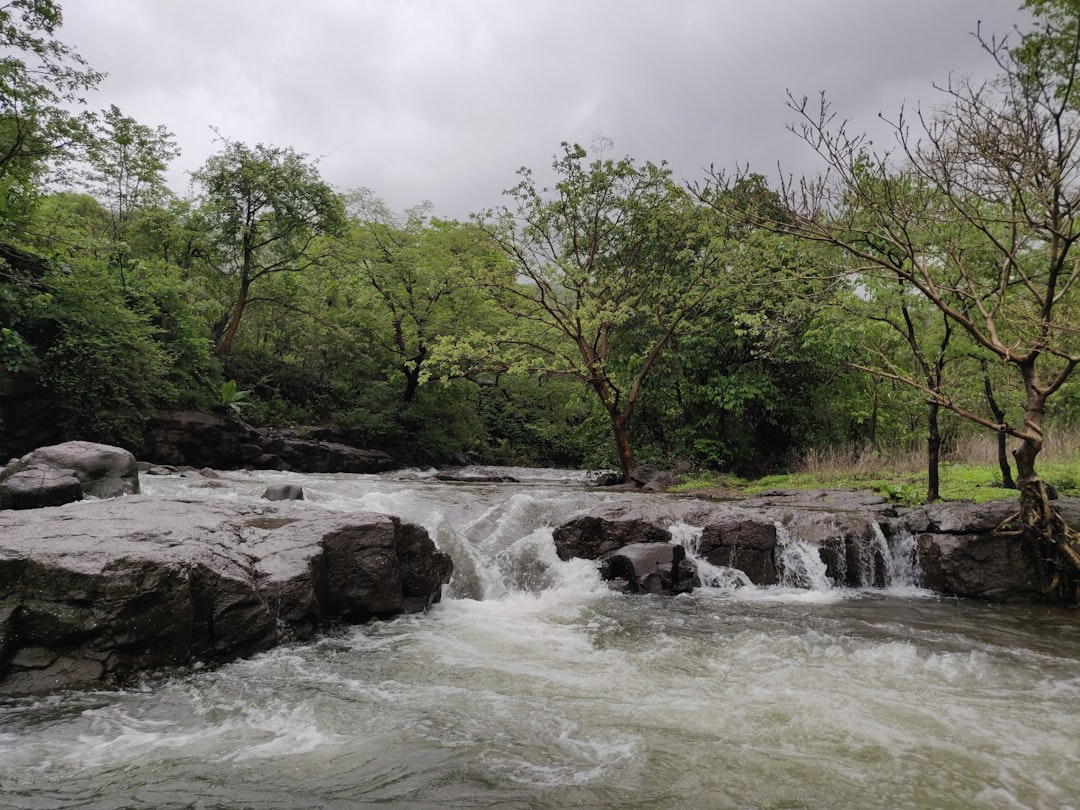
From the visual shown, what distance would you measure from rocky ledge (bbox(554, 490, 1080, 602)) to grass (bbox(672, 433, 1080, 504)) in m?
1.85

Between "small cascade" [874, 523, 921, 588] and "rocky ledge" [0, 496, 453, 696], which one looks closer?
"rocky ledge" [0, 496, 453, 696]

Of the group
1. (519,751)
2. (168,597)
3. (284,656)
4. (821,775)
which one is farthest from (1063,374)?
(168,597)

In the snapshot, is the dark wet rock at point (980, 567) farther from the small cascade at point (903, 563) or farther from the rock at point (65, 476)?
the rock at point (65, 476)

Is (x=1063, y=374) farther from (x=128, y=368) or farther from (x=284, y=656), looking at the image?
(x=128, y=368)

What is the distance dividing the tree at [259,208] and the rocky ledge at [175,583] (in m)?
16.0

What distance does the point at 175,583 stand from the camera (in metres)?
5.06

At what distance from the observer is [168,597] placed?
16.4 feet

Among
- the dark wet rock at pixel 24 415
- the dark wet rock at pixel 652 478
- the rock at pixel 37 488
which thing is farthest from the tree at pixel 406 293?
the rock at pixel 37 488

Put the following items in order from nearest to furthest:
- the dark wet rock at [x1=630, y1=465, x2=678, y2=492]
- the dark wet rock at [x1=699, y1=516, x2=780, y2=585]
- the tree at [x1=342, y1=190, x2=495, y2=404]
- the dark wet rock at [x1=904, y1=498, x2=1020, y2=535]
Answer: the dark wet rock at [x1=904, y1=498, x2=1020, y2=535] → the dark wet rock at [x1=699, y1=516, x2=780, y2=585] → the dark wet rock at [x1=630, y1=465, x2=678, y2=492] → the tree at [x1=342, y1=190, x2=495, y2=404]

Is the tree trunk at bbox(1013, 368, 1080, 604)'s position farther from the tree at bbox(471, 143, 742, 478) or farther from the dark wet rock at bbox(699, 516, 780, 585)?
the tree at bbox(471, 143, 742, 478)

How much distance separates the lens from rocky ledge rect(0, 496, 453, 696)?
463 centimetres

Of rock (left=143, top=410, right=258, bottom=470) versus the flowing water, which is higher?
rock (left=143, top=410, right=258, bottom=470)

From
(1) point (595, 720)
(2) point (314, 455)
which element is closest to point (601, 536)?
(1) point (595, 720)

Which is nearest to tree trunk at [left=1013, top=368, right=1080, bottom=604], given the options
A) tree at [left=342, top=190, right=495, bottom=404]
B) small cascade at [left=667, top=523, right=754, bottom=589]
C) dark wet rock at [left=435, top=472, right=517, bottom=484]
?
small cascade at [left=667, top=523, right=754, bottom=589]
